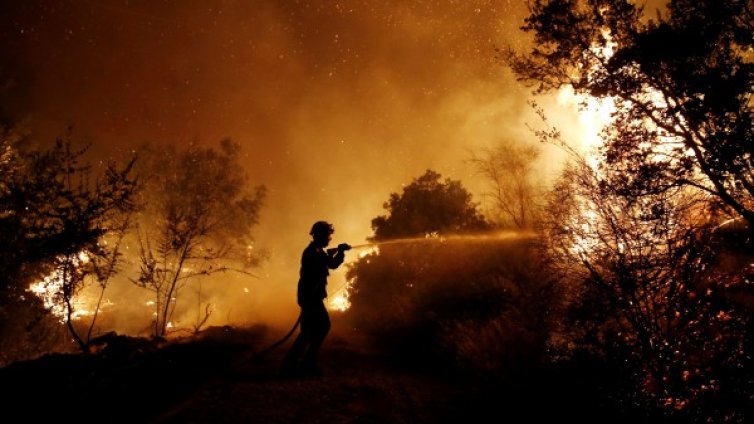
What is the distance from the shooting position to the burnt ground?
→ 5.17m

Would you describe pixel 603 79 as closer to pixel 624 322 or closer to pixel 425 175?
pixel 624 322

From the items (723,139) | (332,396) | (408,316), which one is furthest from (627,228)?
(408,316)

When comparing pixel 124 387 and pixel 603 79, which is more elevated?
pixel 603 79

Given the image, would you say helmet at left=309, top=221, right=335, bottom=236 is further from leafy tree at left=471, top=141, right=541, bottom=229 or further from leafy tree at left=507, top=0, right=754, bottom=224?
leafy tree at left=471, top=141, right=541, bottom=229

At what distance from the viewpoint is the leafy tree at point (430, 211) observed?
20.6m

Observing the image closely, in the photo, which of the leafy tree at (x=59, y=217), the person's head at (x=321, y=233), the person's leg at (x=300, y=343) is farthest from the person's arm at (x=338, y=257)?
the leafy tree at (x=59, y=217)

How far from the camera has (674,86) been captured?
7.07 metres

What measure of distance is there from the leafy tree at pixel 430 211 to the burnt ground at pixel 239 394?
12112 millimetres

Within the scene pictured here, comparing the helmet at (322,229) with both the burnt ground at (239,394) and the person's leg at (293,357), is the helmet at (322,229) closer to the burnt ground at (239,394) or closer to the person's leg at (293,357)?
the person's leg at (293,357)

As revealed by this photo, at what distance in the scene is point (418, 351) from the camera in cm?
1117

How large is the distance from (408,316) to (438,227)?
7.68m

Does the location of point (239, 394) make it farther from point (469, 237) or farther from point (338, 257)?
point (469, 237)

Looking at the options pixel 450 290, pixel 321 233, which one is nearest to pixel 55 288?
pixel 321 233

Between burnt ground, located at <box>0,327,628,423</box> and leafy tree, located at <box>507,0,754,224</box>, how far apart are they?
13.8ft
